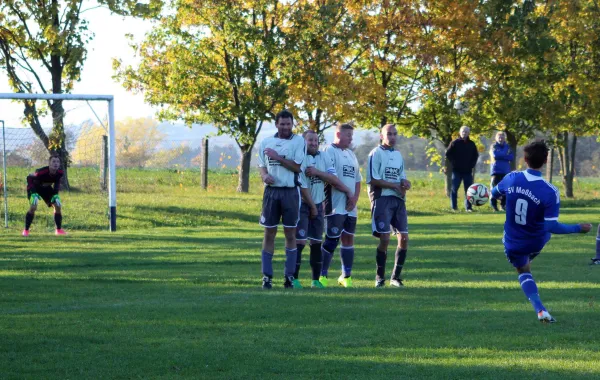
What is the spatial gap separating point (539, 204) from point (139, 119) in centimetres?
16714

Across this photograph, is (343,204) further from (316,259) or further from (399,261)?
(399,261)

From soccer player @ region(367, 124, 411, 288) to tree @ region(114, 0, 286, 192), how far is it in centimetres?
2154

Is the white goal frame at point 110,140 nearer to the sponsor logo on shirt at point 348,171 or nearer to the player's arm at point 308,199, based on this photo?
the sponsor logo on shirt at point 348,171

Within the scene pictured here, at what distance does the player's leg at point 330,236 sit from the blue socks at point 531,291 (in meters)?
3.22

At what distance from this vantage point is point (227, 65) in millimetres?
34750

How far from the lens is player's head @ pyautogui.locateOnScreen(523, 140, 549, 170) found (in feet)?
29.2

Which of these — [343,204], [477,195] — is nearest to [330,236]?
[343,204]

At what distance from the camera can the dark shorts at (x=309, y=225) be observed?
39.5ft

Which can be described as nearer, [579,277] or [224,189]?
[579,277]

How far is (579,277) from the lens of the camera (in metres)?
12.7

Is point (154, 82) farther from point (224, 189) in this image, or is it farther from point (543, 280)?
point (543, 280)

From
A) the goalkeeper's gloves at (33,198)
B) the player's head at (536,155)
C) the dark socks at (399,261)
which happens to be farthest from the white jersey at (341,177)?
the goalkeeper's gloves at (33,198)

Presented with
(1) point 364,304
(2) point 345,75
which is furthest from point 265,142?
(2) point 345,75

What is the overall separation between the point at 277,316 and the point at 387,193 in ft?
11.2
